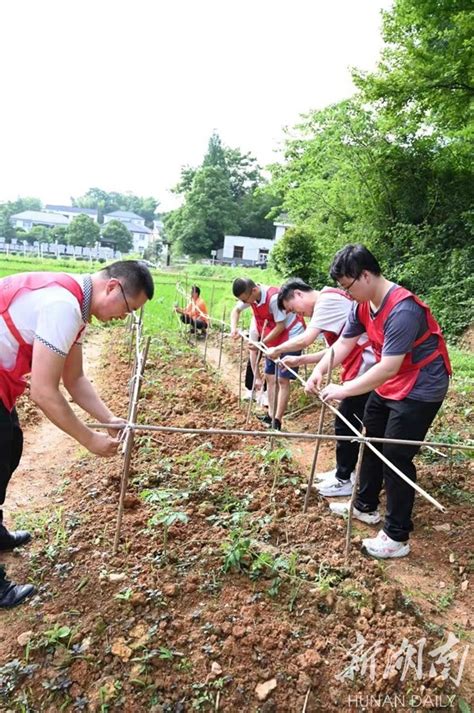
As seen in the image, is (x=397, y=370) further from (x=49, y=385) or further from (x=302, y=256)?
(x=302, y=256)

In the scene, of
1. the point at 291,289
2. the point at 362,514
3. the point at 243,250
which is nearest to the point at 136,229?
the point at 243,250

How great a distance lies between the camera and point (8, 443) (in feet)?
6.89

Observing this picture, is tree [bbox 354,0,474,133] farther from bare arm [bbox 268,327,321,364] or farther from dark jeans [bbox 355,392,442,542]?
dark jeans [bbox 355,392,442,542]

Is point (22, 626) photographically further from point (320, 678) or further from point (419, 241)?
point (419, 241)

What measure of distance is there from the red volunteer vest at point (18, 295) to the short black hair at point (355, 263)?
1278 mm

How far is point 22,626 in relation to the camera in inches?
76.7

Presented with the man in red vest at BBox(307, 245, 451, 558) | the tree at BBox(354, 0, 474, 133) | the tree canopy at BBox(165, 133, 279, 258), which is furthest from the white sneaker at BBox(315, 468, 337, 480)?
the tree canopy at BBox(165, 133, 279, 258)

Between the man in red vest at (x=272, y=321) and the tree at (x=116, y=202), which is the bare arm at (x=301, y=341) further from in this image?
the tree at (x=116, y=202)

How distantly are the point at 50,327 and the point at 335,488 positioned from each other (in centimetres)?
238

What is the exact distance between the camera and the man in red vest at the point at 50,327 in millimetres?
1762

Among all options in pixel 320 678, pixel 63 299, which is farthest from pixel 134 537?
pixel 63 299

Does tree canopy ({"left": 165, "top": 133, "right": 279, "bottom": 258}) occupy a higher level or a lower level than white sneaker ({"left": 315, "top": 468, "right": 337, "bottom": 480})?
higher

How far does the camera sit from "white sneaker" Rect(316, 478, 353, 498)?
11.1 ft

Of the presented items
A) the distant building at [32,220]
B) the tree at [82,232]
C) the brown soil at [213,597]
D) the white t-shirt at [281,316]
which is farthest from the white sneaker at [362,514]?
the distant building at [32,220]
